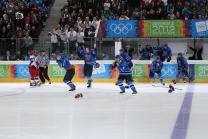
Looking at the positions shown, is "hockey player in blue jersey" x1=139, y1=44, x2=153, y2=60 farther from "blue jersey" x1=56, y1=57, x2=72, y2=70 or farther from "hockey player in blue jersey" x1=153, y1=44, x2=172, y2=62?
"blue jersey" x1=56, y1=57, x2=72, y2=70

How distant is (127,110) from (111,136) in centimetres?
286

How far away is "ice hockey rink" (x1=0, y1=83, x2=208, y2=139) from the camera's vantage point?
250 inches

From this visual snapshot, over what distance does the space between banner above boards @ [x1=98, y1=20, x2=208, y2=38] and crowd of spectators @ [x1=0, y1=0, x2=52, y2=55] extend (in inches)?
122

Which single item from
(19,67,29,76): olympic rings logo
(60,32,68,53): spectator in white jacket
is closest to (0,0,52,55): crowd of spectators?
(19,67,29,76): olympic rings logo

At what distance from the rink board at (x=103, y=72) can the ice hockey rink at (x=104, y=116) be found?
402 cm

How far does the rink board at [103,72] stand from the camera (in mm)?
16500

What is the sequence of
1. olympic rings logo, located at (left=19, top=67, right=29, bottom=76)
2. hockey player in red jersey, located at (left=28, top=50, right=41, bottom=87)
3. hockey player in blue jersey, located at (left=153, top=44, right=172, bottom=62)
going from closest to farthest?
1. hockey player in red jersey, located at (left=28, top=50, right=41, bottom=87)
2. hockey player in blue jersey, located at (left=153, top=44, right=172, bottom=62)
3. olympic rings logo, located at (left=19, top=67, right=29, bottom=76)

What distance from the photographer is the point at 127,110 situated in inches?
352

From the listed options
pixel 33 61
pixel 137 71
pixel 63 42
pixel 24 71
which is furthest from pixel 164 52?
pixel 24 71

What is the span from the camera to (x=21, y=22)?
1919 centimetres

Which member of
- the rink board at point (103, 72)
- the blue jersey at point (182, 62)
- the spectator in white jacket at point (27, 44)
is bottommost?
the rink board at point (103, 72)

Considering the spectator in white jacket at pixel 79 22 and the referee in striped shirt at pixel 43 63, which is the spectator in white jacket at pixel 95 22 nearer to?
the spectator in white jacket at pixel 79 22

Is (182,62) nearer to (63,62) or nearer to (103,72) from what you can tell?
(103,72)

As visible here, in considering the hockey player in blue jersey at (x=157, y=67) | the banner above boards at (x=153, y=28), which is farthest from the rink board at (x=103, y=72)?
the banner above boards at (x=153, y=28)
